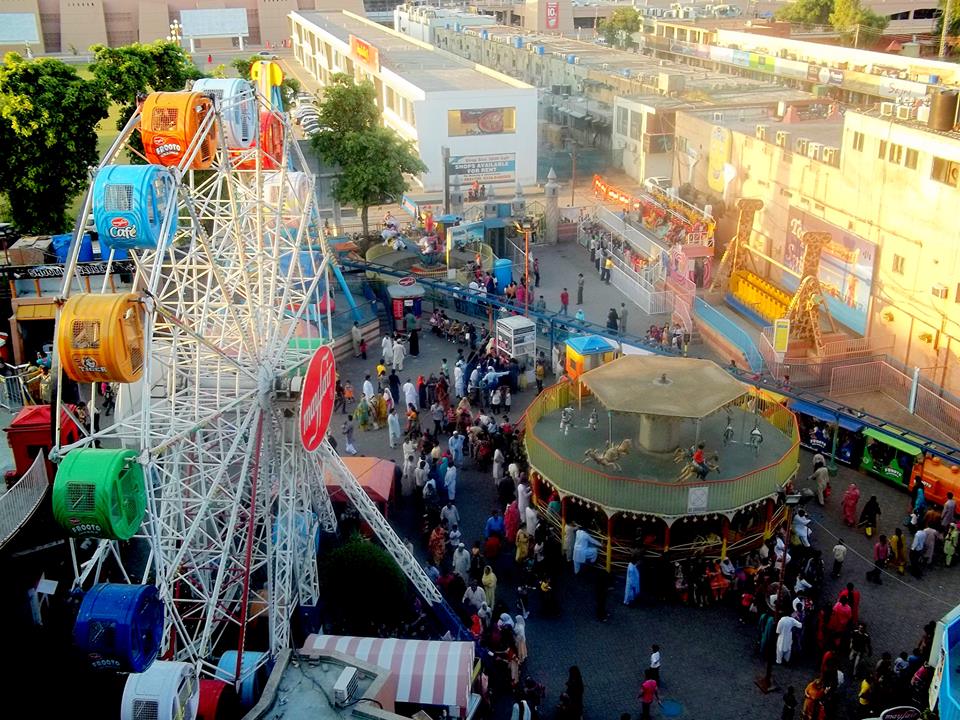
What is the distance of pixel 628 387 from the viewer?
21.4 meters

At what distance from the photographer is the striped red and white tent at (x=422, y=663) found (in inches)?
596

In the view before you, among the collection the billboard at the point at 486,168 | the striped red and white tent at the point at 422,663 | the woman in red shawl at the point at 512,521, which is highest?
the billboard at the point at 486,168

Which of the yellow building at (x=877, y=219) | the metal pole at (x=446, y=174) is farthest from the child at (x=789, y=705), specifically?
the metal pole at (x=446, y=174)

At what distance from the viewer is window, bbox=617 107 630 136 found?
5194cm

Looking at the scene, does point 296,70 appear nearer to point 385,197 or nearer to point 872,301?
point 385,197

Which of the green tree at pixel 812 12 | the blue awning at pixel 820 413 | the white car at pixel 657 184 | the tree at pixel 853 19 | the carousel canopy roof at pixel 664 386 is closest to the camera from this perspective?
the carousel canopy roof at pixel 664 386

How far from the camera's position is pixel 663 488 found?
63.4ft

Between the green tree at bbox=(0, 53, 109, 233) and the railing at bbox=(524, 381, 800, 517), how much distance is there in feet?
79.3

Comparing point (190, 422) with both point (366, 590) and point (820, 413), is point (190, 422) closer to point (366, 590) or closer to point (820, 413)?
point (366, 590)

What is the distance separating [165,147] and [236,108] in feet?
6.96

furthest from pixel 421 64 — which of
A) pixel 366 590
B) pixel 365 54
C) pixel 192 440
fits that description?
pixel 366 590

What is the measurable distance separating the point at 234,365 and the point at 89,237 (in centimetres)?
1588

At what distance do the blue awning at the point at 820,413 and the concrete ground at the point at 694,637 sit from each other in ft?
6.15

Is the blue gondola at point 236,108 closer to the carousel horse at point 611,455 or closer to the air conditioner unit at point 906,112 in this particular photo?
the carousel horse at point 611,455
